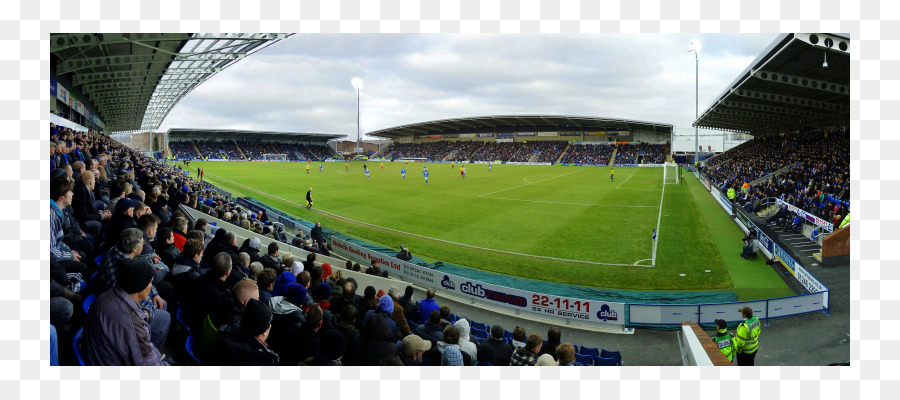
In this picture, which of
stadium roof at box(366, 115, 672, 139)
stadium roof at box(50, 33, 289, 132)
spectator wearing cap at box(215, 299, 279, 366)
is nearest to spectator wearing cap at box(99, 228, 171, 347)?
spectator wearing cap at box(215, 299, 279, 366)

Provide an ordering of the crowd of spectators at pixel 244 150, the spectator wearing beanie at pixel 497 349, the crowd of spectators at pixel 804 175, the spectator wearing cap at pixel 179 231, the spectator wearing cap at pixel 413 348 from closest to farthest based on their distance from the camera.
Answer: the spectator wearing cap at pixel 413 348
the spectator wearing beanie at pixel 497 349
the spectator wearing cap at pixel 179 231
the crowd of spectators at pixel 804 175
the crowd of spectators at pixel 244 150

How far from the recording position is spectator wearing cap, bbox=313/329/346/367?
3.98 meters

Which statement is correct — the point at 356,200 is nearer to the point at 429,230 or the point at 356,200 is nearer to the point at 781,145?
the point at 429,230

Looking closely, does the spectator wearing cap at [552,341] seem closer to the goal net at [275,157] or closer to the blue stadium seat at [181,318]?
the blue stadium seat at [181,318]

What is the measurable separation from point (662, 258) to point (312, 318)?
49.2ft

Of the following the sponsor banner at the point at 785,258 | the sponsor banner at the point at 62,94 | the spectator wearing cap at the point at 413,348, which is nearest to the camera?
the spectator wearing cap at the point at 413,348

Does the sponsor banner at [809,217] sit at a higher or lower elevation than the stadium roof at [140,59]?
lower

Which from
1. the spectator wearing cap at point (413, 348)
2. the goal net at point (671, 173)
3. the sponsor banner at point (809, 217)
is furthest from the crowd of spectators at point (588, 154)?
the spectator wearing cap at point (413, 348)

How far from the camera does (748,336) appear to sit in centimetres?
722

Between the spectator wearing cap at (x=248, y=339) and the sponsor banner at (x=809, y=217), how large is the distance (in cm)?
1801

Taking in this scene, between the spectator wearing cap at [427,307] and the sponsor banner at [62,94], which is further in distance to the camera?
the sponsor banner at [62,94]

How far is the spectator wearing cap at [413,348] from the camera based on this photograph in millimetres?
4309

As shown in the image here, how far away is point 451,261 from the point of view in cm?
1578

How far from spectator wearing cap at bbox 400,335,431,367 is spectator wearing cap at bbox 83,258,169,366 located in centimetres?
217
